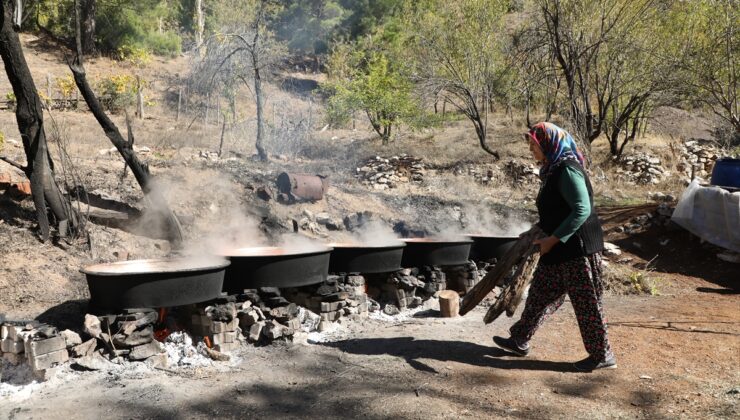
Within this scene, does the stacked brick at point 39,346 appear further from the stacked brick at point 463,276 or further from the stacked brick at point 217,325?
the stacked brick at point 463,276

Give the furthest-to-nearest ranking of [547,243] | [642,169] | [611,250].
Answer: [642,169] < [611,250] < [547,243]

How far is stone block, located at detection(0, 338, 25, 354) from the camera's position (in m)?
3.63

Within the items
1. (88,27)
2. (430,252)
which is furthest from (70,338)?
(88,27)

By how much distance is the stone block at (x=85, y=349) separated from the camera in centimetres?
370

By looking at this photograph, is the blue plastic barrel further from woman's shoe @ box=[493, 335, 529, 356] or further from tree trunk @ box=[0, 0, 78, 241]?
tree trunk @ box=[0, 0, 78, 241]

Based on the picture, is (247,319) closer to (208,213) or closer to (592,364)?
(592,364)

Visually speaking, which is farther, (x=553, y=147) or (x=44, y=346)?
(x=553, y=147)

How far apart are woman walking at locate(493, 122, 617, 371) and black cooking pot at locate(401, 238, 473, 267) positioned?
2203 millimetres

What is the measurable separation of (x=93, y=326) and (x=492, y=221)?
781 cm

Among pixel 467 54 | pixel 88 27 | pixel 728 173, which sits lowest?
pixel 728 173

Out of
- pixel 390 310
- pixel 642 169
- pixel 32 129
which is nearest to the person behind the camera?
pixel 32 129

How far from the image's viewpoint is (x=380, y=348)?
4.46m

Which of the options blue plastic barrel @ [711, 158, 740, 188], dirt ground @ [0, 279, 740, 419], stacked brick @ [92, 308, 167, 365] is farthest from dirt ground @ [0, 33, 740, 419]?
blue plastic barrel @ [711, 158, 740, 188]

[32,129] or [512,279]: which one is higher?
[32,129]
